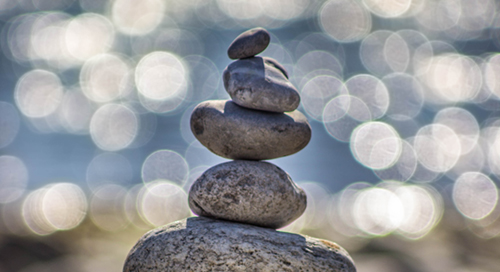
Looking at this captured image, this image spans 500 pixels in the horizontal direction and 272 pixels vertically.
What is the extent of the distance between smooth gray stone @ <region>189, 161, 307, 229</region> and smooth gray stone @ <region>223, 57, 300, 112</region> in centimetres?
70

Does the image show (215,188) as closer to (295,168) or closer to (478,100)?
(295,168)

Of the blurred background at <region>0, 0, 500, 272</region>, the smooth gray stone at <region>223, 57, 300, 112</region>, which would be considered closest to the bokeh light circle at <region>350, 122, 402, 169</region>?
the blurred background at <region>0, 0, 500, 272</region>

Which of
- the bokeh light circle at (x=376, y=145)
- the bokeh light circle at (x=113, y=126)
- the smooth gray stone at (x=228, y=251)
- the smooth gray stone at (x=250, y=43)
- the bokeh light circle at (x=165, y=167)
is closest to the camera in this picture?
the smooth gray stone at (x=228, y=251)

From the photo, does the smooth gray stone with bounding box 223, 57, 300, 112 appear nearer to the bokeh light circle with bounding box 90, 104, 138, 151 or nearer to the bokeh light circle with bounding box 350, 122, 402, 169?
the bokeh light circle with bounding box 350, 122, 402, 169

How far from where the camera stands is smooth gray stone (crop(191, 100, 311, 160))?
468 cm

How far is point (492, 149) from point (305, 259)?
71.4 feet

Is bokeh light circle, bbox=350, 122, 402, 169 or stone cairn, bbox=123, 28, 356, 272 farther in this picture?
bokeh light circle, bbox=350, 122, 402, 169

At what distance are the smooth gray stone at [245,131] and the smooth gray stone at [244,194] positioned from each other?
8.6 inches

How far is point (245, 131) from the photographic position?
4.67 metres

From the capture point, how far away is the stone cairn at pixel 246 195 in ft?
13.3

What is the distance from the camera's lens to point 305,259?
4.11 m

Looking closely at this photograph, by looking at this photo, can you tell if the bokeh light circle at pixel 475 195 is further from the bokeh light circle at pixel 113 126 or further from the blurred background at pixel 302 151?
the bokeh light circle at pixel 113 126

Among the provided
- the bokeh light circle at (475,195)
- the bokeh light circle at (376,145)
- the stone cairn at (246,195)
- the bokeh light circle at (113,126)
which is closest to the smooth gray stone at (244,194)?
the stone cairn at (246,195)

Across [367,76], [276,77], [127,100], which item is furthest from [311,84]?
[276,77]
